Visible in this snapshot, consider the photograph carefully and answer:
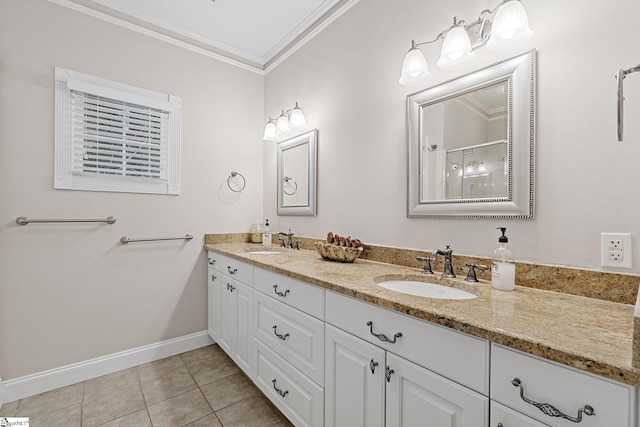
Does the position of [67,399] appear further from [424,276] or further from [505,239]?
[505,239]

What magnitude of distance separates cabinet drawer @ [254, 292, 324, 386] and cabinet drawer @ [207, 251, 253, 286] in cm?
16

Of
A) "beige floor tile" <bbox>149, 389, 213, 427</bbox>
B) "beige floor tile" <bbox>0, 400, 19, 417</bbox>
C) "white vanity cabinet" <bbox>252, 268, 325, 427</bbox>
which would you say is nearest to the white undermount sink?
"white vanity cabinet" <bbox>252, 268, 325, 427</bbox>

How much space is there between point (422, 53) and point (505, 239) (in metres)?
1.00

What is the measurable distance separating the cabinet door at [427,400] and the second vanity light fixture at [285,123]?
1.80 meters

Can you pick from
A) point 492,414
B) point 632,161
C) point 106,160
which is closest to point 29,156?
point 106,160

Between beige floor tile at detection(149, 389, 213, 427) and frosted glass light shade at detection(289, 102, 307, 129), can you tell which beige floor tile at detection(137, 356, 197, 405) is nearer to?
beige floor tile at detection(149, 389, 213, 427)

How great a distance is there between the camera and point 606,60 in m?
0.97

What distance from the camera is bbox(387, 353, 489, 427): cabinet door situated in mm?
754

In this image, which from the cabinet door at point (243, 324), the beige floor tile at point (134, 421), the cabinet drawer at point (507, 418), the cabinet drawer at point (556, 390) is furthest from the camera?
the cabinet door at point (243, 324)

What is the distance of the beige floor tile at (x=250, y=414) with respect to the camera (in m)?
1.56

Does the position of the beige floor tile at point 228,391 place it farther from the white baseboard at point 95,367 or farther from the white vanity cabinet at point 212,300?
the white baseboard at point 95,367

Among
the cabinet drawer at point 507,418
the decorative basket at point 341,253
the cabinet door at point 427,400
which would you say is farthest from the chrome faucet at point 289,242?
the cabinet drawer at point 507,418

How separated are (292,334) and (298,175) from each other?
1.31 m

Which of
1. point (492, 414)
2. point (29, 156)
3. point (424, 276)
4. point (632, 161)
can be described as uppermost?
point (29, 156)
